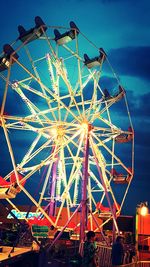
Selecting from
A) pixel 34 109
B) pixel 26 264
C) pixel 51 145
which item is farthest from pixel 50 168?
pixel 26 264

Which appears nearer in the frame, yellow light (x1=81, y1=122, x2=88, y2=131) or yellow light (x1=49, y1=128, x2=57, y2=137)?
yellow light (x1=81, y1=122, x2=88, y2=131)

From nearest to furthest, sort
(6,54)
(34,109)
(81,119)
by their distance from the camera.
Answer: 1. (6,54)
2. (81,119)
3. (34,109)

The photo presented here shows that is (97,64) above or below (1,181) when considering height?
above

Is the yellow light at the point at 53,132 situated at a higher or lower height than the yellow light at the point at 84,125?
higher

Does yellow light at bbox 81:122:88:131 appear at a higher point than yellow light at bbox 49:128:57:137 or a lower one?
lower

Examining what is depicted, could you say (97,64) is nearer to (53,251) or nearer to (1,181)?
(1,181)

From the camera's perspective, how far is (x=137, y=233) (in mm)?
23719

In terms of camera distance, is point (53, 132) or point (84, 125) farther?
point (53, 132)

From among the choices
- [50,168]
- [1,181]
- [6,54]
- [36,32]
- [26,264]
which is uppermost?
[36,32]

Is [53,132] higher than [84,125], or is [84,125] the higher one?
[53,132]

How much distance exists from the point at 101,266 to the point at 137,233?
11.6m

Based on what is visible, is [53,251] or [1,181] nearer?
[53,251]

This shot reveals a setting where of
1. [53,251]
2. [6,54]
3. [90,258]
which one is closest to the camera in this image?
[90,258]

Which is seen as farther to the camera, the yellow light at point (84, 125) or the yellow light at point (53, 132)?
the yellow light at point (53, 132)
